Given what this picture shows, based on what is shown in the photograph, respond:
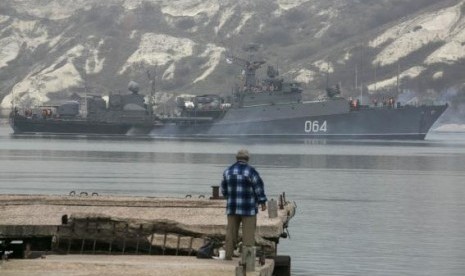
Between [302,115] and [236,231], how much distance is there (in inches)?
5499

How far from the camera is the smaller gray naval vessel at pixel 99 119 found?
593ft

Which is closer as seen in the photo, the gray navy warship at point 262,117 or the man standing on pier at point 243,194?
the man standing on pier at point 243,194

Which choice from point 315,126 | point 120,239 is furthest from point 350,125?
point 120,239

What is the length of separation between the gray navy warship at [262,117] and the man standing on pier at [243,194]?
5319 inches

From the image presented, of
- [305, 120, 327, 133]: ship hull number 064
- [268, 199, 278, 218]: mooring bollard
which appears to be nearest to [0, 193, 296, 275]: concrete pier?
[268, 199, 278, 218]: mooring bollard

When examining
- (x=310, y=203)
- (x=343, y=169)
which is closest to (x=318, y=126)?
(x=343, y=169)

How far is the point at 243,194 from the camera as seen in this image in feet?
85.3

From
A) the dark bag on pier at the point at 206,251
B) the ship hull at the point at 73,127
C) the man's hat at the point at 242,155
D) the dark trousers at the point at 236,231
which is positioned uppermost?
the ship hull at the point at 73,127

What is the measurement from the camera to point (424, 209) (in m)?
52.4

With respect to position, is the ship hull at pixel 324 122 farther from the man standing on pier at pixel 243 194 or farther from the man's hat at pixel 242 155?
the man's hat at pixel 242 155

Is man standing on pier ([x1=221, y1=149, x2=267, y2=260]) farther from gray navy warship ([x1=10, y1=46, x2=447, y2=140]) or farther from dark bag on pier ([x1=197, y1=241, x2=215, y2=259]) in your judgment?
gray navy warship ([x1=10, y1=46, x2=447, y2=140])

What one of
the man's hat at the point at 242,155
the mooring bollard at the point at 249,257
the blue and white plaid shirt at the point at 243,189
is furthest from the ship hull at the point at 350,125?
the mooring bollard at the point at 249,257

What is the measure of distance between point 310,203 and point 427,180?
20.6 meters

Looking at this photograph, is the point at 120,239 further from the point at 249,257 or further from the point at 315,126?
the point at 315,126
